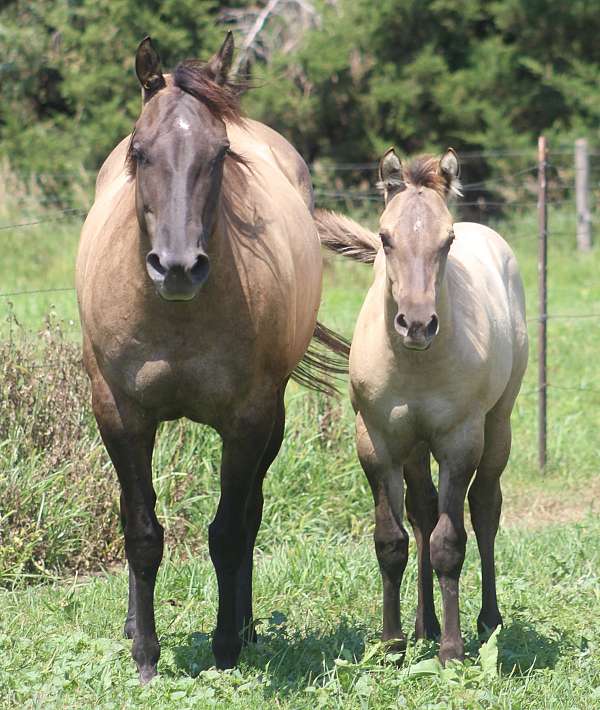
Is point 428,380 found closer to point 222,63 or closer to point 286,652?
point 286,652

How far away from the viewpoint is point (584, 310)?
36.1 feet

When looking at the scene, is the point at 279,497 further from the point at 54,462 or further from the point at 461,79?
the point at 461,79

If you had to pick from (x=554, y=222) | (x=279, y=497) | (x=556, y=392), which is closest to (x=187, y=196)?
(x=279, y=497)

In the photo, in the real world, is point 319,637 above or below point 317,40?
below

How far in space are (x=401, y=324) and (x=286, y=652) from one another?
141 centimetres

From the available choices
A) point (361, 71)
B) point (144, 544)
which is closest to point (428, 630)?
point (144, 544)

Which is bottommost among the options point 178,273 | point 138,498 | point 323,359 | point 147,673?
point 147,673

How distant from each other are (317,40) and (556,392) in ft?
27.2

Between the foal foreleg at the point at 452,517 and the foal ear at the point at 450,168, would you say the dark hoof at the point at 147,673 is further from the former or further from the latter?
the foal ear at the point at 450,168

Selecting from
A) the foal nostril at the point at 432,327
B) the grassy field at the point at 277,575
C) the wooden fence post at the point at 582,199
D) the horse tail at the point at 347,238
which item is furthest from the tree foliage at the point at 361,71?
the foal nostril at the point at 432,327

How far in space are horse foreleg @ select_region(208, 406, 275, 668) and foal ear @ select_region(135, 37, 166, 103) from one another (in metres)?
1.25

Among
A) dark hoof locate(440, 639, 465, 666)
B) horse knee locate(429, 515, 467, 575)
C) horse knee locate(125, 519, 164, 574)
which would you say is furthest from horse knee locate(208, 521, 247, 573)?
dark hoof locate(440, 639, 465, 666)

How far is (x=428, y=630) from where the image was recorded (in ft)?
15.2

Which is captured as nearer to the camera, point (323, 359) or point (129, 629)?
point (129, 629)
